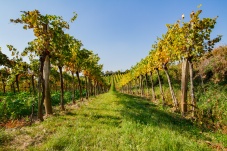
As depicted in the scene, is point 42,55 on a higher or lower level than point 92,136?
higher

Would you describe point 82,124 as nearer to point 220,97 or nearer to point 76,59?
point 220,97

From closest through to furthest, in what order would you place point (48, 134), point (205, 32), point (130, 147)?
point (130, 147) → point (48, 134) → point (205, 32)

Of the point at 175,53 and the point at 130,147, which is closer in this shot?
the point at 130,147

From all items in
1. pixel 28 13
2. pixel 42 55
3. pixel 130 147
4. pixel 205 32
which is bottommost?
pixel 130 147

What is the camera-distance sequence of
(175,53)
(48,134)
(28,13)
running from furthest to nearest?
(175,53) → (28,13) → (48,134)

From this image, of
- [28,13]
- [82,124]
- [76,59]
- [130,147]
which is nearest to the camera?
[130,147]

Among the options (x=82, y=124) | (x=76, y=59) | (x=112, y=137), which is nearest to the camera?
(x=112, y=137)

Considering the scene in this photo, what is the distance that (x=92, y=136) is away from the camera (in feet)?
30.4

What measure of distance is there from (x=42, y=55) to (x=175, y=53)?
9.80 m

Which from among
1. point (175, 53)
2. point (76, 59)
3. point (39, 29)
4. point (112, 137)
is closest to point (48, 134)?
point (112, 137)

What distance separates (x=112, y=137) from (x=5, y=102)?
1202 centimetres

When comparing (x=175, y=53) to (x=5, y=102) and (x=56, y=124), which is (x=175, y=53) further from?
(x=5, y=102)

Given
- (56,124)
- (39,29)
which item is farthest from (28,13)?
(56,124)

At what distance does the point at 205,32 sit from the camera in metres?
15.2
